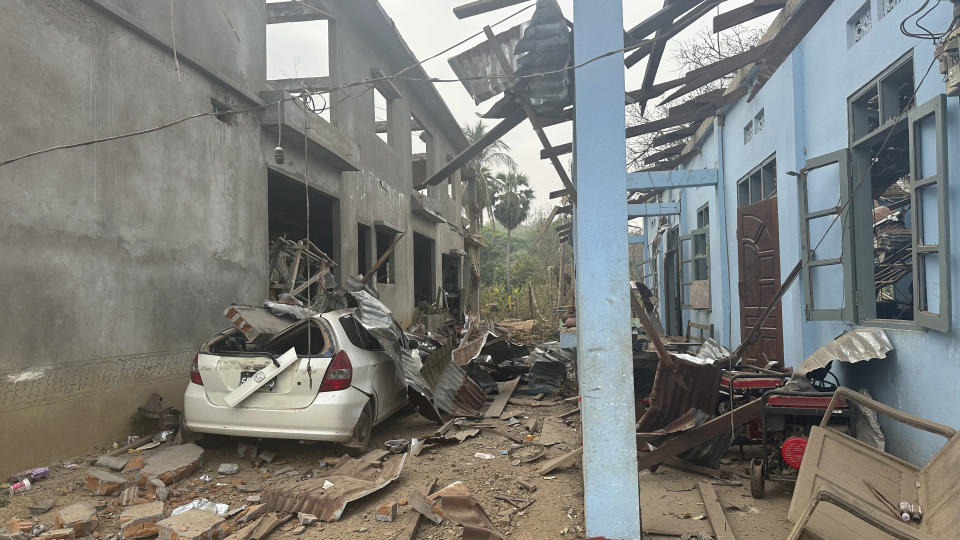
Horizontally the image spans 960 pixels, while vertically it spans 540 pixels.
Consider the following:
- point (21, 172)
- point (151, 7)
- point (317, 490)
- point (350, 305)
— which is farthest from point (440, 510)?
point (151, 7)

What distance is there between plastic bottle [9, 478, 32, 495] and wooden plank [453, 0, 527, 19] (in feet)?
17.2

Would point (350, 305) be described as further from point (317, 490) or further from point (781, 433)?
point (781, 433)

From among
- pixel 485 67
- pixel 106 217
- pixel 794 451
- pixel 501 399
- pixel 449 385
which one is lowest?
pixel 501 399

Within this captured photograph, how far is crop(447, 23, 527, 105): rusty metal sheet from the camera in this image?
447 cm

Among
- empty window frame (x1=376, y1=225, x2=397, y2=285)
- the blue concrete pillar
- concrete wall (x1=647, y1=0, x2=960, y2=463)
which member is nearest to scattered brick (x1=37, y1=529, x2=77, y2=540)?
the blue concrete pillar

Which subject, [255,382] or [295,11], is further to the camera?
[295,11]

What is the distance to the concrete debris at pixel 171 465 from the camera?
4.88m

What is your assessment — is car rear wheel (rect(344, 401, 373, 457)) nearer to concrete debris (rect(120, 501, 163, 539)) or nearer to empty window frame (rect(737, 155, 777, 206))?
concrete debris (rect(120, 501, 163, 539))

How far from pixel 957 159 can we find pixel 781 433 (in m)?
2.33

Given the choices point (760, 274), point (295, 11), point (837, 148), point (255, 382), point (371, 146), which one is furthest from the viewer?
point (371, 146)

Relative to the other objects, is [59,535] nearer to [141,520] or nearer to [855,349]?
[141,520]

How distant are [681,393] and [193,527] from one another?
12.7 feet

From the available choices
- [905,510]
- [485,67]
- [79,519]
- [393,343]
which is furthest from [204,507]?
[905,510]

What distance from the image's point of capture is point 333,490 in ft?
14.6
